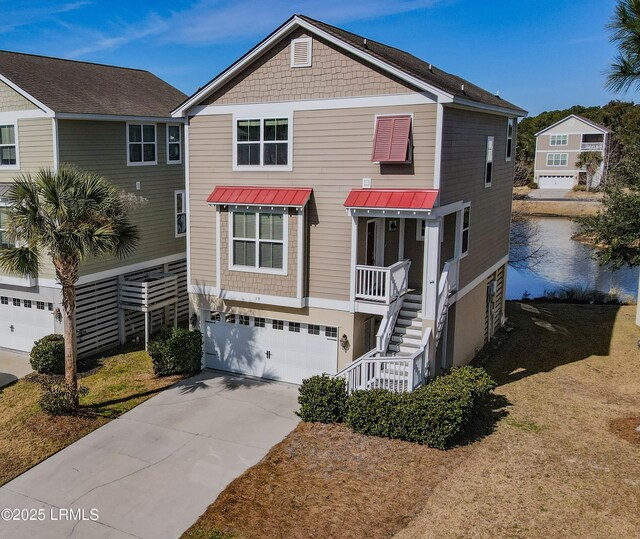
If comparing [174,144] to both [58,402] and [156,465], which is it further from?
[156,465]

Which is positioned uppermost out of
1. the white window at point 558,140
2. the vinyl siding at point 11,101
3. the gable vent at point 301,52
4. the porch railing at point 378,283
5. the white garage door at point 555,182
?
the white window at point 558,140

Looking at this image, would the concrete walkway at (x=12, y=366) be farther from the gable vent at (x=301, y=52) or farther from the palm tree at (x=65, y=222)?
the gable vent at (x=301, y=52)

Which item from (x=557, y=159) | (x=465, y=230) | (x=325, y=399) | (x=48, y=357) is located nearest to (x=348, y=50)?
(x=465, y=230)

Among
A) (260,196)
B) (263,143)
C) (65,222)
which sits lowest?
(65,222)

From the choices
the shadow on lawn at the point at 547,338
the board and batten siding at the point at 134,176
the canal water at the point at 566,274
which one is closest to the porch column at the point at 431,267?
the shadow on lawn at the point at 547,338

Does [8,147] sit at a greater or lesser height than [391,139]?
lesser

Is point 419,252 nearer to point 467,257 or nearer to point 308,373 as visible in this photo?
point 467,257

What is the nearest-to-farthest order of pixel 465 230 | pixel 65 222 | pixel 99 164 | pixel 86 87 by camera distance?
pixel 65 222 → pixel 465 230 → pixel 99 164 → pixel 86 87
